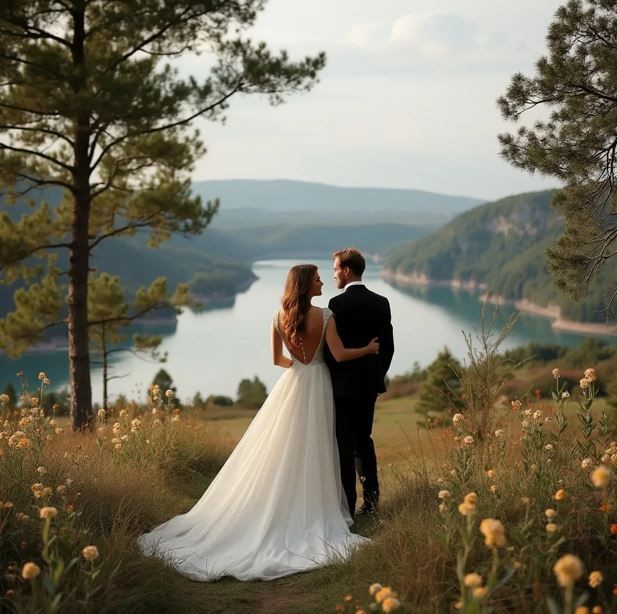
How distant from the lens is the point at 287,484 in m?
5.22

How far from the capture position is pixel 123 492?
5.04m

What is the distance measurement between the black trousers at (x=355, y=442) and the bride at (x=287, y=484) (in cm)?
7

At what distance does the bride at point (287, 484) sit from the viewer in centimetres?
477

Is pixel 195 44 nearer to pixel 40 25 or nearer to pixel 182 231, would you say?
pixel 40 25

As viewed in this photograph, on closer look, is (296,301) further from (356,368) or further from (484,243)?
(484,243)

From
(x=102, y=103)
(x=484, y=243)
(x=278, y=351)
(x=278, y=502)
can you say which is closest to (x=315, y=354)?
(x=278, y=351)

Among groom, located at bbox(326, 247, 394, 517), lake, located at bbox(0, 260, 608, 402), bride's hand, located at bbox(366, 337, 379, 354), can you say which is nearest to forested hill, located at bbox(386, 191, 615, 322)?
lake, located at bbox(0, 260, 608, 402)

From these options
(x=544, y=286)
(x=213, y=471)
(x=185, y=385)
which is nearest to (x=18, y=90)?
(x=213, y=471)

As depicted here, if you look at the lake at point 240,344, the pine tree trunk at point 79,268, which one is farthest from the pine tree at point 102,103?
the lake at point 240,344

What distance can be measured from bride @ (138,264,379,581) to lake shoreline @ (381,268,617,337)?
35.3m

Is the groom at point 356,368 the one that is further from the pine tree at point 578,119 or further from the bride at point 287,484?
the pine tree at point 578,119

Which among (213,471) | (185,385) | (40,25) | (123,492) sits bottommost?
(185,385)

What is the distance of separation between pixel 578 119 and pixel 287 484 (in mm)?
4107

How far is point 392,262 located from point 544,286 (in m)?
58.0
